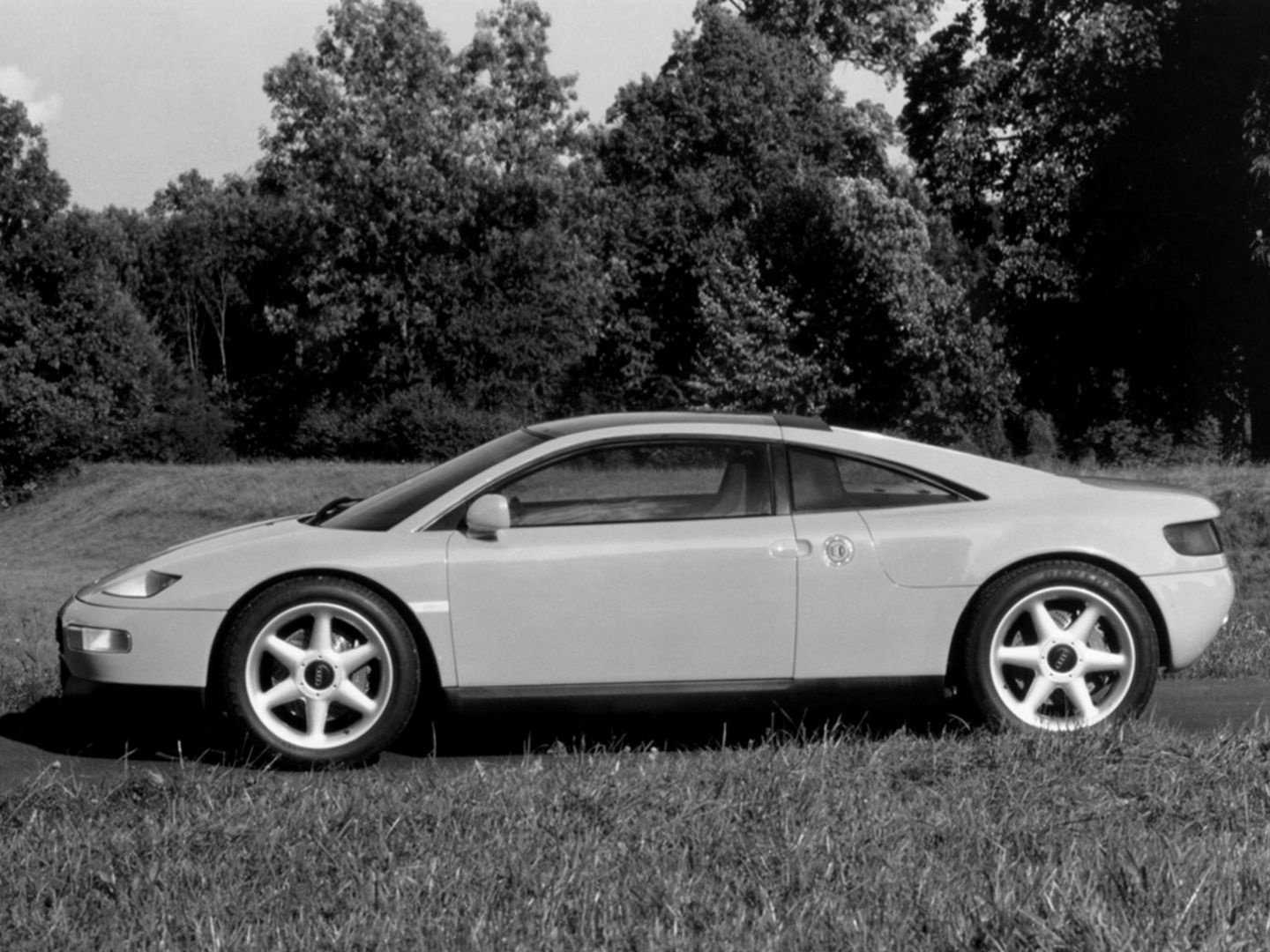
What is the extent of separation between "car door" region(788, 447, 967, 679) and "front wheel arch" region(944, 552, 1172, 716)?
0.16ft

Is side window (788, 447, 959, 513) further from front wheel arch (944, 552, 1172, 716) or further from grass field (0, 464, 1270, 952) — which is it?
grass field (0, 464, 1270, 952)

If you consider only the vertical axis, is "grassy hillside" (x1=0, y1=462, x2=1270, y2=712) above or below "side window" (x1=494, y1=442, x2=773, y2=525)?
below

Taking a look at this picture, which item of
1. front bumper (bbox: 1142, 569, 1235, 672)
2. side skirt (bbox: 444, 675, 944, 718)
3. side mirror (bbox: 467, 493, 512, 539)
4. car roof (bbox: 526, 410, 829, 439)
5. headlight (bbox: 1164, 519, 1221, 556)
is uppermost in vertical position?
car roof (bbox: 526, 410, 829, 439)

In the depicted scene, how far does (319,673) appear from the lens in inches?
248

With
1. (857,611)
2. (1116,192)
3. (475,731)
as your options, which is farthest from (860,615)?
(1116,192)

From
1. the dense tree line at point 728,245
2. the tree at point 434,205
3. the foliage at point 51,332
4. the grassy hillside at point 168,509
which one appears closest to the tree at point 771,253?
the dense tree line at point 728,245

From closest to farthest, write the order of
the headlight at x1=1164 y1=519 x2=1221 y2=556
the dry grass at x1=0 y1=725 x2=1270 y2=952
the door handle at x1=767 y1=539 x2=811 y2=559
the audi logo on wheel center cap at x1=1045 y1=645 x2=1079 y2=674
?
the dry grass at x1=0 y1=725 x2=1270 y2=952 < the door handle at x1=767 y1=539 x2=811 y2=559 < the audi logo on wheel center cap at x1=1045 y1=645 x2=1079 y2=674 < the headlight at x1=1164 y1=519 x2=1221 y2=556

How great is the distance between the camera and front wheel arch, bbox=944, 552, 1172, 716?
21.3 ft

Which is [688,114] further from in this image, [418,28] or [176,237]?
[176,237]

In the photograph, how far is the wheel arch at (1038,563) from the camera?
6.50 m

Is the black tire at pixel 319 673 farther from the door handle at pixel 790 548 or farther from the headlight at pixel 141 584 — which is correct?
the door handle at pixel 790 548

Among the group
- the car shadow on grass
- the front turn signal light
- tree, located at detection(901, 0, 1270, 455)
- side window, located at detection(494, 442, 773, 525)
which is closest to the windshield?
side window, located at detection(494, 442, 773, 525)

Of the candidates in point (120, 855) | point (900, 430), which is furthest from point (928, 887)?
point (900, 430)

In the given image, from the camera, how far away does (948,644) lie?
6496 mm
